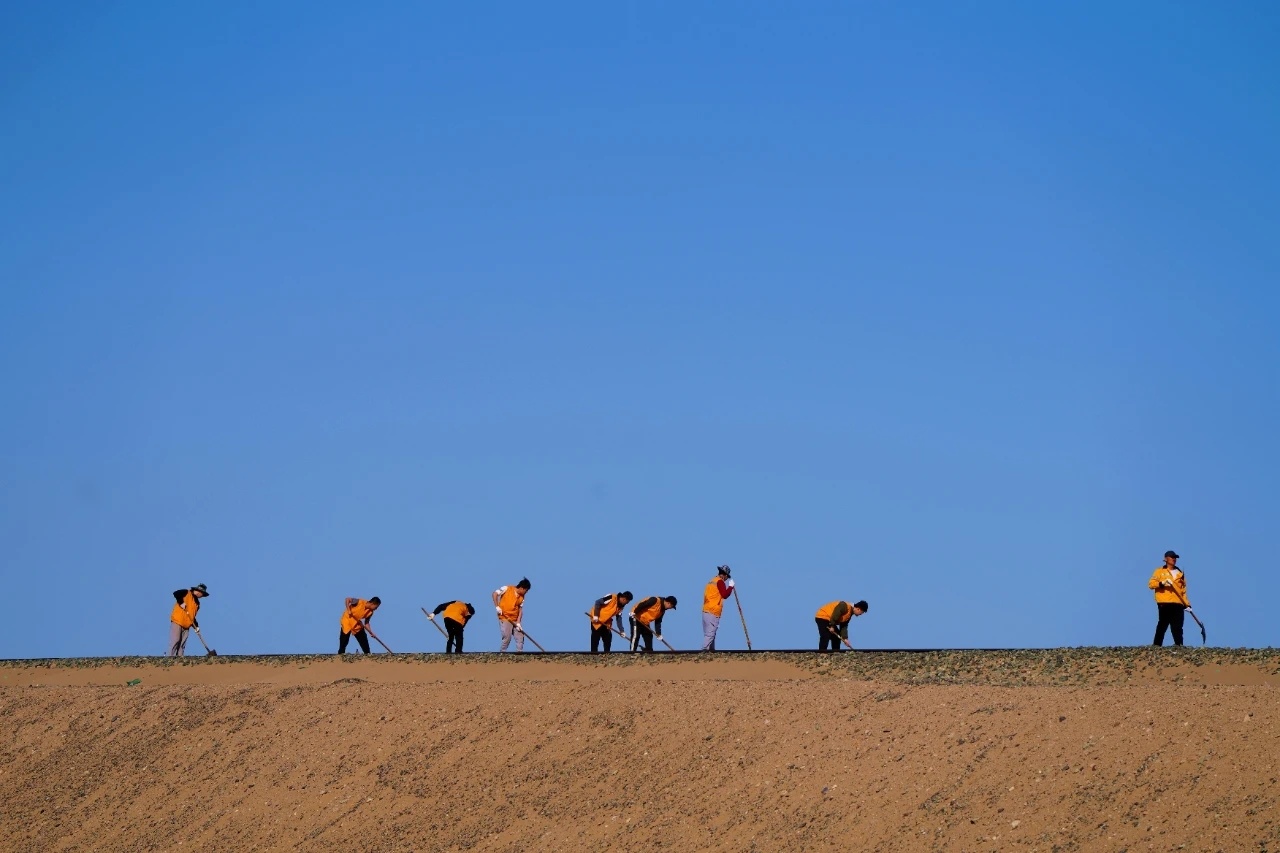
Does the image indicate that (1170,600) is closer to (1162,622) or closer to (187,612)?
(1162,622)

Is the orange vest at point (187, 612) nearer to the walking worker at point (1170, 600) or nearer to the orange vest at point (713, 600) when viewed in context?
the orange vest at point (713, 600)

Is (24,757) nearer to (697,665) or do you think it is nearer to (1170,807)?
(697,665)

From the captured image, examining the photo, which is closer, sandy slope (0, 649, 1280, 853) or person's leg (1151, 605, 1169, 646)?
sandy slope (0, 649, 1280, 853)

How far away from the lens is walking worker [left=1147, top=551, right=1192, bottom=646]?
84.1 ft

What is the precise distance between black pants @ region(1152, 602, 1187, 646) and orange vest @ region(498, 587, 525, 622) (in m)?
11.8

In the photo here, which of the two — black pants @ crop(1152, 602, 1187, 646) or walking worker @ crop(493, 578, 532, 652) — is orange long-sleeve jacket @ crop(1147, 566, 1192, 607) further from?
walking worker @ crop(493, 578, 532, 652)

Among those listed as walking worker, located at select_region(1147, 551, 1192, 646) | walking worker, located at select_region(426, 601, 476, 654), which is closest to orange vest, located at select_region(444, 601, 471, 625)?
walking worker, located at select_region(426, 601, 476, 654)

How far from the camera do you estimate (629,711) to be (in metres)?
24.6

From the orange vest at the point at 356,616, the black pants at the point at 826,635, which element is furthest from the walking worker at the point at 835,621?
the orange vest at the point at 356,616

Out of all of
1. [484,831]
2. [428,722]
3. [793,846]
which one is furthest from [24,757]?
[793,846]

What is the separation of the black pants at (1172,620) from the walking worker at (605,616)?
9471 millimetres

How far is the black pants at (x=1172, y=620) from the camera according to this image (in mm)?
25672

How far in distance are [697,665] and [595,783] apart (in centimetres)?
422

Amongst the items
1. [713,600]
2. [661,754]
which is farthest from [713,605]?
[661,754]
